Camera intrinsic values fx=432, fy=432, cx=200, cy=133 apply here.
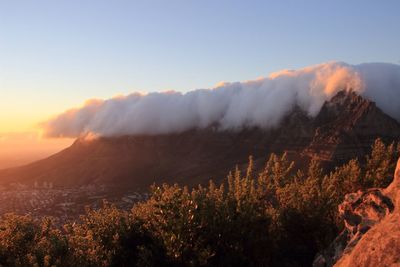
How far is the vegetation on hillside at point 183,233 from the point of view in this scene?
2411 cm

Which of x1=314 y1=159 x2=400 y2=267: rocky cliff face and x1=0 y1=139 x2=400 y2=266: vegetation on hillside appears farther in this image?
x1=0 y1=139 x2=400 y2=266: vegetation on hillside

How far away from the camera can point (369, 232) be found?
19328 millimetres

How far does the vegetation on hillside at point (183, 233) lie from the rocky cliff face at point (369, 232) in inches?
226

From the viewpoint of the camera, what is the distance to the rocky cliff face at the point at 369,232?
17.0m

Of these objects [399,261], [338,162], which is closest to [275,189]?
[399,261]

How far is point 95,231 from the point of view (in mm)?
29781

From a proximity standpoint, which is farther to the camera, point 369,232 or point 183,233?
point 183,233

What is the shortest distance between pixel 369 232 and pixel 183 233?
1276 centimetres

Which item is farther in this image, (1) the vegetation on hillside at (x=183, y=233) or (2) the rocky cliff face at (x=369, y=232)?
(1) the vegetation on hillside at (x=183, y=233)

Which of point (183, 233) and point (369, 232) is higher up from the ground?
point (369, 232)

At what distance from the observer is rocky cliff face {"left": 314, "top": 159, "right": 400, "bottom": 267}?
668 inches

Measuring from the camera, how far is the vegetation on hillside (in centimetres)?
2411

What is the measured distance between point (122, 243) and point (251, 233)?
31.2 feet

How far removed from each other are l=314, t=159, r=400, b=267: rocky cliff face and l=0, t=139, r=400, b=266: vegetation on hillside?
18.8 ft
